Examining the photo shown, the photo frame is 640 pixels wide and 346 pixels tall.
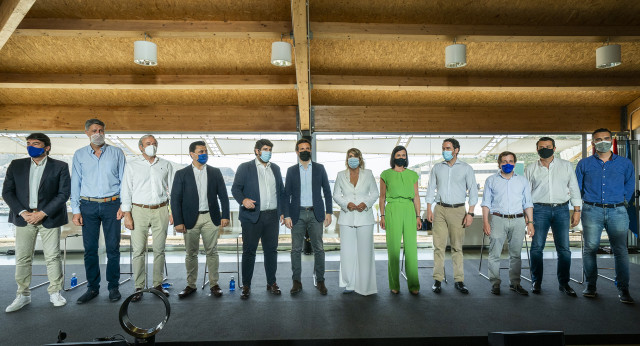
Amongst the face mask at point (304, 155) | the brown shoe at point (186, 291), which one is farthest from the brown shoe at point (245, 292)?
the face mask at point (304, 155)

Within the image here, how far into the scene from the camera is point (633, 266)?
198 inches

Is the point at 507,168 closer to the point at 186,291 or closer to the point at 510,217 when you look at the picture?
the point at 510,217

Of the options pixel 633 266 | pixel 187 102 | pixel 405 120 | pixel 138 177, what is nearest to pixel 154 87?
pixel 187 102

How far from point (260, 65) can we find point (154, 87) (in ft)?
5.44

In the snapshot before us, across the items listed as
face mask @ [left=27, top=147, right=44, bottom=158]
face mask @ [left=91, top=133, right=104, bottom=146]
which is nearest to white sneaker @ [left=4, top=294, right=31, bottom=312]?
face mask @ [left=27, top=147, right=44, bottom=158]

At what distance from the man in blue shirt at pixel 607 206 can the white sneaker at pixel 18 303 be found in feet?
Answer: 17.7

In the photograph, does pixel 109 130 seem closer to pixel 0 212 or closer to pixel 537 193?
pixel 0 212

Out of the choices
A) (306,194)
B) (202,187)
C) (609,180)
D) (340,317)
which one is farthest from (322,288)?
(609,180)

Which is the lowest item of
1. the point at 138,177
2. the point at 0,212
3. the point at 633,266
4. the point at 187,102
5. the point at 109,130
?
the point at 633,266

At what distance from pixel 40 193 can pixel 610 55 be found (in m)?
6.20

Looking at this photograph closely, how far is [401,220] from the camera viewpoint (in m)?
3.76

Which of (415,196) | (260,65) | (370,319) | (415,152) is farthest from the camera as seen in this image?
(415,152)

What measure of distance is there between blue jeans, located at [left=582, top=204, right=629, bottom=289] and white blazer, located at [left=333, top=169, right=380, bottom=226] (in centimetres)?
208

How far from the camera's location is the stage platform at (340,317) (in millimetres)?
2715
